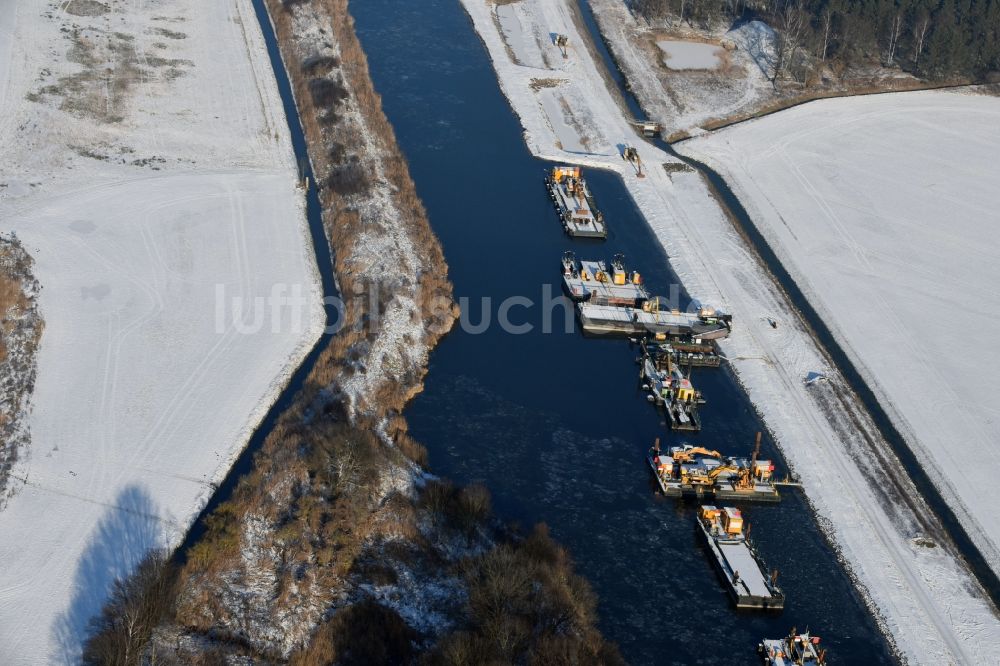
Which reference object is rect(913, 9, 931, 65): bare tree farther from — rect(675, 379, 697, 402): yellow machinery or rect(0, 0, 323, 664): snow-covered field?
rect(675, 379, 697, 402): yellow machinery

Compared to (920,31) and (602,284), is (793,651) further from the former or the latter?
(920,31)

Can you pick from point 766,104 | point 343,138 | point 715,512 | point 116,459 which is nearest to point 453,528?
point 715,512

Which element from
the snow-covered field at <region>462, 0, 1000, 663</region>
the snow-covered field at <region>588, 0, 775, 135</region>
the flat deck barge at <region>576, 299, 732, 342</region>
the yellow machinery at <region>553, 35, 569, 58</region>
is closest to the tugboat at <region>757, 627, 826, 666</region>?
the snow-covered field at <region>462, 0, 1000, 663</region>

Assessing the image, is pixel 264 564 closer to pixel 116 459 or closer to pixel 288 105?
pixel 116 459

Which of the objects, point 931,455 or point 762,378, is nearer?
point 931,455

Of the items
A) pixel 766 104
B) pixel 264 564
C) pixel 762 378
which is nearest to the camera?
pixel 264 564

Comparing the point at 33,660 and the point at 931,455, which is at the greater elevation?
the point at 33,660
